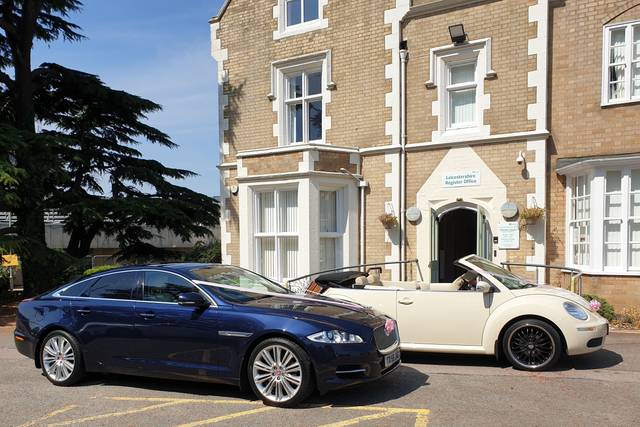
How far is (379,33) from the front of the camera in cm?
1256

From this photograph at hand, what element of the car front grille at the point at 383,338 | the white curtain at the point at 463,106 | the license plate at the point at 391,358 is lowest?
the license plate at the point at 391,358

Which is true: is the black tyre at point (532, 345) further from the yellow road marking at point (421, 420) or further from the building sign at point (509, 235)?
the building sign at point (509, 235)

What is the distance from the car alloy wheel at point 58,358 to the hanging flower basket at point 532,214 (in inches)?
328

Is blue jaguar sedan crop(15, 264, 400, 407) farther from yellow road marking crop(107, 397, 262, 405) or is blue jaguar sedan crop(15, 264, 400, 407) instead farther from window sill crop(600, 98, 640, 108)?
window sill crop(600, 98, 640, 108)

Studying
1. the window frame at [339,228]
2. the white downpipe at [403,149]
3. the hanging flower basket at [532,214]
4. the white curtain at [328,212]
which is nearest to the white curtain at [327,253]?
the window frame at [339,228]

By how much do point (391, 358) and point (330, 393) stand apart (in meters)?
0.75

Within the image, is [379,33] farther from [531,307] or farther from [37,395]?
[37,395]

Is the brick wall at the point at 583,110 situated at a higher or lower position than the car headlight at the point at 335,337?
higher

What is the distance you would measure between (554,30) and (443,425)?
888 centimetres

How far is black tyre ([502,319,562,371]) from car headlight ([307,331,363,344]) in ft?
7.90

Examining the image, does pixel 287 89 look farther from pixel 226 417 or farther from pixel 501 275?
pixel 226 417

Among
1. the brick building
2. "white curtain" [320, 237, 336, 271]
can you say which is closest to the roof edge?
the brick building

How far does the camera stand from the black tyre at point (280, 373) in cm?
525

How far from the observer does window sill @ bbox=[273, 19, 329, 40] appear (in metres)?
13.4
